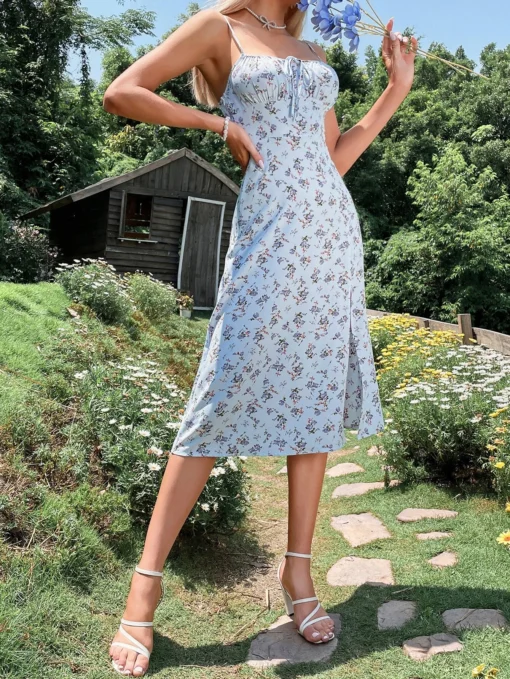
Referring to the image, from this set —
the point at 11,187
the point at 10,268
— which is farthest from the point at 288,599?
the point at 11,187

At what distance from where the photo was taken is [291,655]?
2.10 metres

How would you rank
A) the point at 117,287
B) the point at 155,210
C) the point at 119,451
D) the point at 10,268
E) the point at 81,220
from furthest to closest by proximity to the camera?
the point at 81,220 < the point at 155,210 < the point at 10,268 < the point at 117,287 < the point at 119,451

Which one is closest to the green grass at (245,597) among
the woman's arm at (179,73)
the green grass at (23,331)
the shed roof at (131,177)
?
the green grass at (23,331)

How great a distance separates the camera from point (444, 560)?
279cm

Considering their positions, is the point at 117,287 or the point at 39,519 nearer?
the point at 39,519

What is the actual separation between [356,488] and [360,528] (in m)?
0.78

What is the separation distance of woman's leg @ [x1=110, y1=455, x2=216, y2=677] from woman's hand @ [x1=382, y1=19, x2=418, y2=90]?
152 cm

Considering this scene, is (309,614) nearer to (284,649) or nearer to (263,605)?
(284,649)

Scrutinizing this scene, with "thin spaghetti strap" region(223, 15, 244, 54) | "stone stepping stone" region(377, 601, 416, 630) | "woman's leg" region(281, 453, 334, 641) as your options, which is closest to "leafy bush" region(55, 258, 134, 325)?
"thin spaghetti strap" region(223, 15, 244, 54)

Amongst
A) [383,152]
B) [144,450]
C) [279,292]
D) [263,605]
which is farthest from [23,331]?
[383,152]

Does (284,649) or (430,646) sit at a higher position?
(430,646)

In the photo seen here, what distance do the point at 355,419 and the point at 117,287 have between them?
6.28 m

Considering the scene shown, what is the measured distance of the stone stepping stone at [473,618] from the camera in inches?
83.6

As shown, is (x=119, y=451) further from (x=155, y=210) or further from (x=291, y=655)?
(x=155, y=210)
